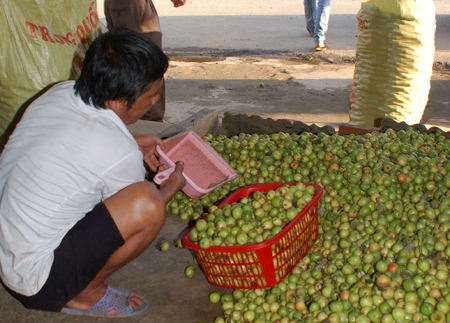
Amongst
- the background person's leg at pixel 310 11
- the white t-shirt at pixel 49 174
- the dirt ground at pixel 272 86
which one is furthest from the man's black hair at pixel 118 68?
the background person's leg at pixel 310 11

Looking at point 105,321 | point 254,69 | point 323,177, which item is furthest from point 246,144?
point 254,69

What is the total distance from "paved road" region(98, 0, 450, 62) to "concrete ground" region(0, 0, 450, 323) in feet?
0.09

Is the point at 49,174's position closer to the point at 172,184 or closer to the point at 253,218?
the point at 172,184

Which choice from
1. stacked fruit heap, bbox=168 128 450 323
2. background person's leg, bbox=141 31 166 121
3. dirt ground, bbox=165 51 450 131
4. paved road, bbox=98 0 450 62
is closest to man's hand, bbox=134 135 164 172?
stacked fruit heap, bbox=168 128 450 323

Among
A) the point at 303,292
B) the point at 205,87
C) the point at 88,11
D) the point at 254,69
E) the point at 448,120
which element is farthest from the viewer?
the point at 254,69

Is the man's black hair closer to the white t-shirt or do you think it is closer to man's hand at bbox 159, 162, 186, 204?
the white t-shirt

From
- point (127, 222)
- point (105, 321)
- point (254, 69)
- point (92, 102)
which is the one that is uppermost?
point (92, 102)

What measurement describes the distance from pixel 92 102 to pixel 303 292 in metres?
1.38

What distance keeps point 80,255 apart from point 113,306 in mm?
412

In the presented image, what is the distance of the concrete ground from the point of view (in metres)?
2.26

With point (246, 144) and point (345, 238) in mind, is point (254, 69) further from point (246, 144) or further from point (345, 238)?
point (345, 238)

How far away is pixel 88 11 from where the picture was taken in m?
3.10

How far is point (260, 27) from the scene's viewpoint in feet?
40.0

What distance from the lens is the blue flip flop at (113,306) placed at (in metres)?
2.11
